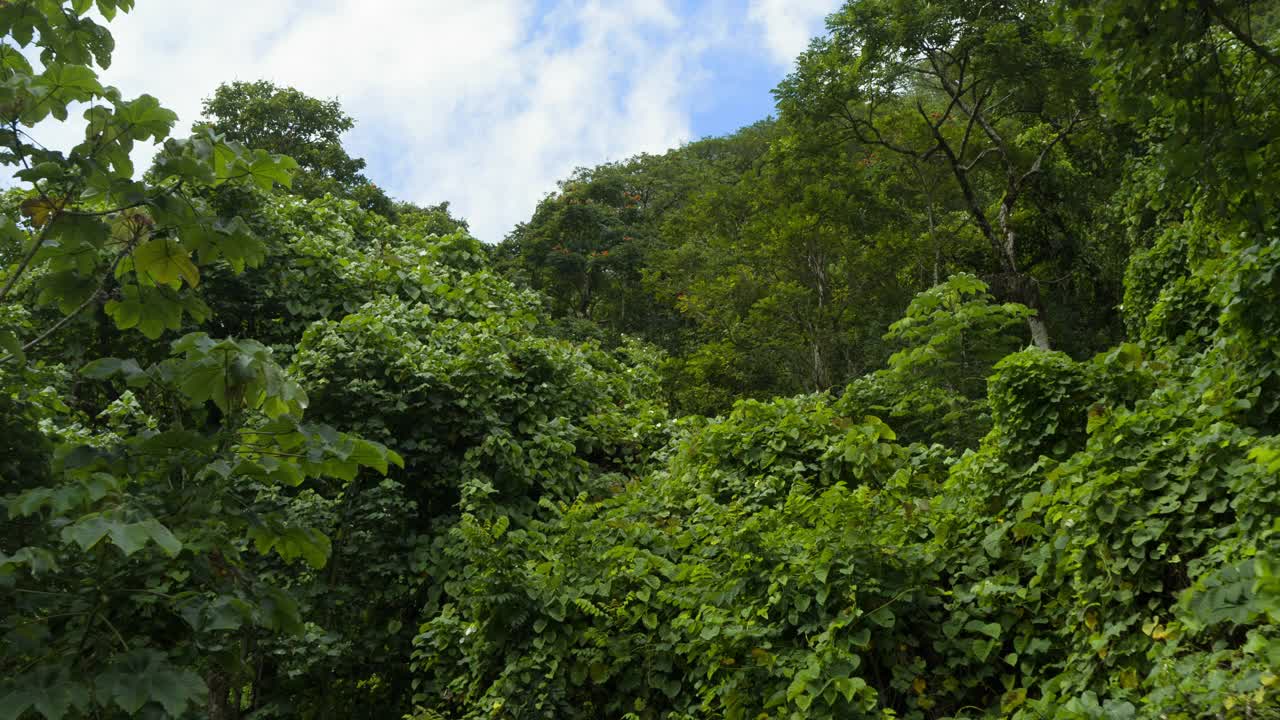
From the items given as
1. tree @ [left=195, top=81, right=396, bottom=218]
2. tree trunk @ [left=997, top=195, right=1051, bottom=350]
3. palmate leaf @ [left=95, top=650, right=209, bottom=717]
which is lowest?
palmate leaf @ [left=95, top=650, right=209, bottom=717]

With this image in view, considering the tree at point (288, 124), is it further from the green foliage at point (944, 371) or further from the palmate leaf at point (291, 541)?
the palmate leaf at point (291, 541)

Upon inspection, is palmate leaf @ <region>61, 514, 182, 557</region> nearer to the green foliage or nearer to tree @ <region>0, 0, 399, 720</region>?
tree @ <region>0, 0, 399, 720</region>

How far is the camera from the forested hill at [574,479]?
7.58ft

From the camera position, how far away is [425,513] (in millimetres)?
6250

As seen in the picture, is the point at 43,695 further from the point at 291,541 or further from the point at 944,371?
the point at 944,371

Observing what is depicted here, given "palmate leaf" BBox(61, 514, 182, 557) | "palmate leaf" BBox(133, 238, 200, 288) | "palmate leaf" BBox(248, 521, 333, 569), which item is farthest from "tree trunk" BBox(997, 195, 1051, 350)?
"palmate leaf" BBox(61, 514, 182, 557)

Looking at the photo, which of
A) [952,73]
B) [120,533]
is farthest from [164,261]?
[952,73]

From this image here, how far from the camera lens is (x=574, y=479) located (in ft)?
21.7

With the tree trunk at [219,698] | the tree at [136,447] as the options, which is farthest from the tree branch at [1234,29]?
the tree trunk at [219,698]

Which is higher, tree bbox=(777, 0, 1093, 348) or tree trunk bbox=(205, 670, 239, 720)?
tree bbox=(777, 0, 1093, 348)

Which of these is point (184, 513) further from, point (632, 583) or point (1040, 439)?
point (1040, 439)

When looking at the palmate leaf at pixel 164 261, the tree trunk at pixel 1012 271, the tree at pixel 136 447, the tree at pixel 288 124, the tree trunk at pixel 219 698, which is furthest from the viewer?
the tree at pixel 288 124

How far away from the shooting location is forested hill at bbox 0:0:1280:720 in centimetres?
231

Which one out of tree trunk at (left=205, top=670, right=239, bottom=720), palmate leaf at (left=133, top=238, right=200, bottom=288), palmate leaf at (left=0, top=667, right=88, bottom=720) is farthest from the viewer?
tree trunk at (left=205, top=670, right=239, bottom=720)
